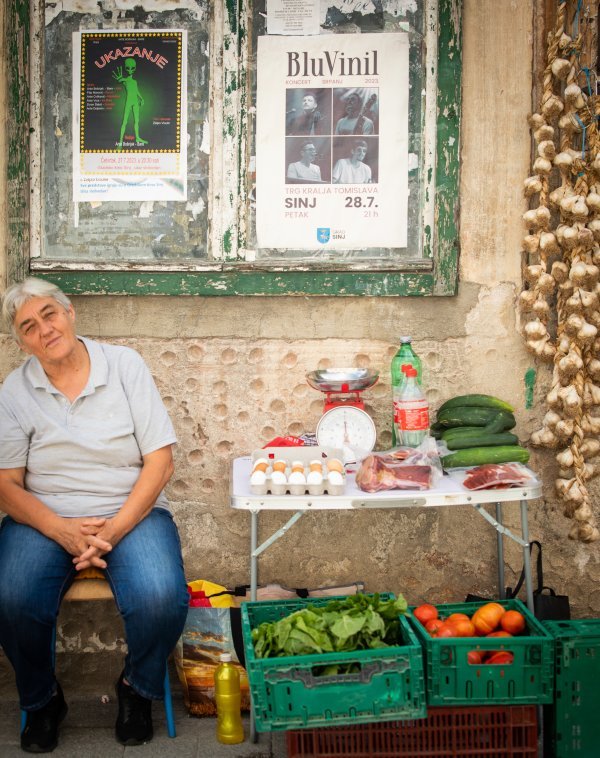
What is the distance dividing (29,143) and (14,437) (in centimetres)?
141

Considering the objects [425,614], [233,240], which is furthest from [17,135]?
[425,614]

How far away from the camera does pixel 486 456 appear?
3.40 metres

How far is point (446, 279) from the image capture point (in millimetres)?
3891

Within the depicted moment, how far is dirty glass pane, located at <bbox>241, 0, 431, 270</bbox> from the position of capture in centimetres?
384

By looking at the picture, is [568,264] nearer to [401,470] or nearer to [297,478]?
[401,470]

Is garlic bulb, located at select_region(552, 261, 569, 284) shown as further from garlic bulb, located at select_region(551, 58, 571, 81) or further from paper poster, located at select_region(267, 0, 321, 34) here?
paper poster, located at select_region(267, 0, 321, 34)

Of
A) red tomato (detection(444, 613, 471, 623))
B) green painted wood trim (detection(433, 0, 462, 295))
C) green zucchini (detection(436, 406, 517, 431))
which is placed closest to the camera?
red tomato (detection(444, 613, 471, 623))

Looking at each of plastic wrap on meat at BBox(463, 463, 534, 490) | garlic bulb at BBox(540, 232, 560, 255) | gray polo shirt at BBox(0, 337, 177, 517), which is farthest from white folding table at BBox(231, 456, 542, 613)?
garlic bulb at BBox(540, 232, 560, 255)

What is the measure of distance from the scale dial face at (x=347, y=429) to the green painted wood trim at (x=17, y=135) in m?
1.57

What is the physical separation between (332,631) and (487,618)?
0.64m

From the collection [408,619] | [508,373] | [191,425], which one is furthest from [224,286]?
[408,619]

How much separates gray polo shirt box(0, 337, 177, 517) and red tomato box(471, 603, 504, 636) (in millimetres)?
1406

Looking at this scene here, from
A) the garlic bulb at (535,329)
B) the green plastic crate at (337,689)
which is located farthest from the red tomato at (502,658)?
the garlic bulb at (535,329)

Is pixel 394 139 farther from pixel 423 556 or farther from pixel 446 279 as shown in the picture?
pixel 423 556
